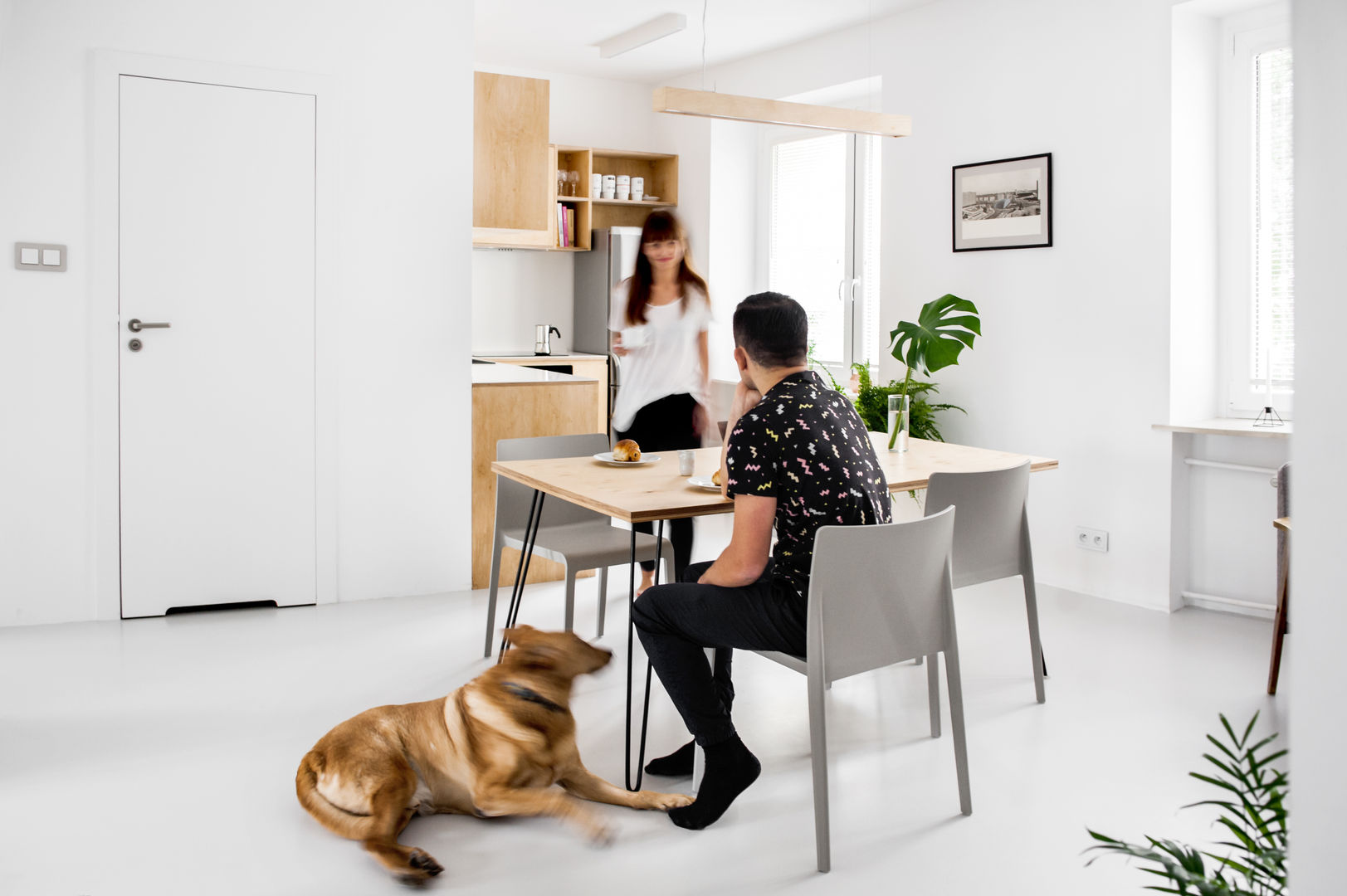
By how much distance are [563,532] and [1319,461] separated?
2.85 metres

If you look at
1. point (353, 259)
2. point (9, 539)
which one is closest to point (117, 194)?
point (353, 259)

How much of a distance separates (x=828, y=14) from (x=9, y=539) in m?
4.39

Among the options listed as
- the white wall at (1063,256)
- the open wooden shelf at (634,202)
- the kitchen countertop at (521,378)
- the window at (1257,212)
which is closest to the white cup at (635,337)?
the kitchen countertop at (521,378)

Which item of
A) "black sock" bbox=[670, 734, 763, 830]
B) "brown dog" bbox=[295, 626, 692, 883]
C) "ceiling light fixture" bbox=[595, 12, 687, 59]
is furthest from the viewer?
"ceiling light fixture" bbox=[595, 12, 687, 59]

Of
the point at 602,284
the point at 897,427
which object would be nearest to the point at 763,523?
the point at 897,427

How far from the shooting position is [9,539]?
12.3ft

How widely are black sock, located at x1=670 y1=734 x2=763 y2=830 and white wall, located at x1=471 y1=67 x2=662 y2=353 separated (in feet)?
16.3

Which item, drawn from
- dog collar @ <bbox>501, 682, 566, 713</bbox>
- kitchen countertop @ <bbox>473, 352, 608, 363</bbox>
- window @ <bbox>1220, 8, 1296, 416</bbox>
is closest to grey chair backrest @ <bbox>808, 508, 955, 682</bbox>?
dog collar @ <bbox>501, 682, 566, 713</bbox>

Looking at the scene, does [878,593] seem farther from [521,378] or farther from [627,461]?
[521,378]

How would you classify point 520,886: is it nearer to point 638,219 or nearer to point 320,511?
point 320,511

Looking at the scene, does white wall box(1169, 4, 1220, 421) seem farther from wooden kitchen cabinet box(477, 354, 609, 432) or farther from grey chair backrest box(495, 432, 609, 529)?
wooden kitchen cabinet box(477, 354, 609, 432)

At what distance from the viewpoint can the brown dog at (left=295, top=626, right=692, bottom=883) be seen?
7.03ft

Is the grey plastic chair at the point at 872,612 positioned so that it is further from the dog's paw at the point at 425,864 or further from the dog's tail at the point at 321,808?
the dog's tail at the point at 321,808

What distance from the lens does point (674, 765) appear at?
8.33 feet
